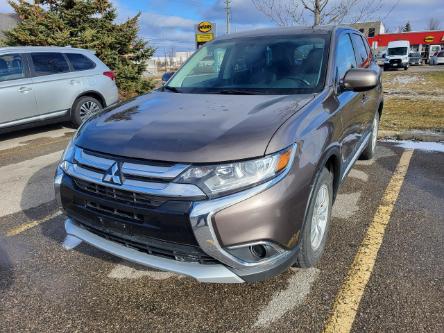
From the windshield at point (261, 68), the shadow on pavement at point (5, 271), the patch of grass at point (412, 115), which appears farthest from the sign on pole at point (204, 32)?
the shadow on pavement at point (5, 271)

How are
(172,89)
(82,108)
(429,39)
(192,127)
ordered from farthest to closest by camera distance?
1. (429,39)
2. (82,108)
3. (172,89)
4. (192,127)

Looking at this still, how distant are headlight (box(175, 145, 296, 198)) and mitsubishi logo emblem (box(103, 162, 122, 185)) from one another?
15.2 inches

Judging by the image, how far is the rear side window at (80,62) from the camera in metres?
7.95

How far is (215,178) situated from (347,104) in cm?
177

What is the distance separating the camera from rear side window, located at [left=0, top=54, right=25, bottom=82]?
6.84 meters

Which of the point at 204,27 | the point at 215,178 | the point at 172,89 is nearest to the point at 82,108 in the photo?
the point at 172,89

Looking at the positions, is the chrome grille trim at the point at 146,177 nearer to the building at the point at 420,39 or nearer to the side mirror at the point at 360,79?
the side mirror at the point at 360,79

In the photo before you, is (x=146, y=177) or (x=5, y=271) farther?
(x=5, y=271)

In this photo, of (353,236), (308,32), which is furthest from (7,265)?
(308,32)

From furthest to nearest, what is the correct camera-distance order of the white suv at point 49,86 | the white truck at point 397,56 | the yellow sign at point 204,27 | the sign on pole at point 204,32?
1. the white truck at point 397,56
2. the yellow sign at point 204,27
3. the sign on pole at point 204,32
4. the white suv at point 49,86

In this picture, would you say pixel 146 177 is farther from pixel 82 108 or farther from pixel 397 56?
pixel 397 56

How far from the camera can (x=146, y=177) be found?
2.16 meters

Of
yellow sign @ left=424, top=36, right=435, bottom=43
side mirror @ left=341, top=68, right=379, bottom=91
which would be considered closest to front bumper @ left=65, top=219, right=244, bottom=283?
side mirror @ left=341, top=68, right=379, bottom=91

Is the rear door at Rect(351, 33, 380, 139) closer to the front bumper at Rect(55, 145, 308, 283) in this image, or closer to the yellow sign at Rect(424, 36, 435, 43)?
the front bumper at Rect(55, 145, 308, 283)
